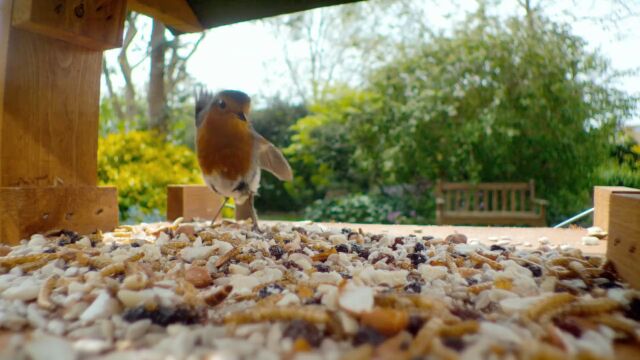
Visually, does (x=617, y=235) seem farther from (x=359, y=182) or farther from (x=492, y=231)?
(x=359, y=182)

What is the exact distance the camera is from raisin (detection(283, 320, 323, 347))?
26.2 inches

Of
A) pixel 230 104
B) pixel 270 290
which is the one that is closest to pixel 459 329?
pixel 270 290

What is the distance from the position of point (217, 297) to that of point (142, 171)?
3.51 metres

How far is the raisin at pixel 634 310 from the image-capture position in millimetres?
836

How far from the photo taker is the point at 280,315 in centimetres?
74

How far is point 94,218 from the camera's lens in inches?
72.0

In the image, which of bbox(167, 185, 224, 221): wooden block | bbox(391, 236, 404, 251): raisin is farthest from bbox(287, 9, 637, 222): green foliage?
bbox(391, 236, 404, 251): raisin

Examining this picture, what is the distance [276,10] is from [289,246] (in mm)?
1178

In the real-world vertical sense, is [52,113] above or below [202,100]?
below

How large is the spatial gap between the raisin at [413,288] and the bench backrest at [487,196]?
476cm

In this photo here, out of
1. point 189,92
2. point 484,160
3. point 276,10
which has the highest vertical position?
point 189,92

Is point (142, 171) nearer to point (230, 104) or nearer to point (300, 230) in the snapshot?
point (230, 104)

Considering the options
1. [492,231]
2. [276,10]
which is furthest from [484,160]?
[276,10]

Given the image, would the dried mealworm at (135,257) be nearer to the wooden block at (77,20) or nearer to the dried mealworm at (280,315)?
the dried mealworm at (280,315)
